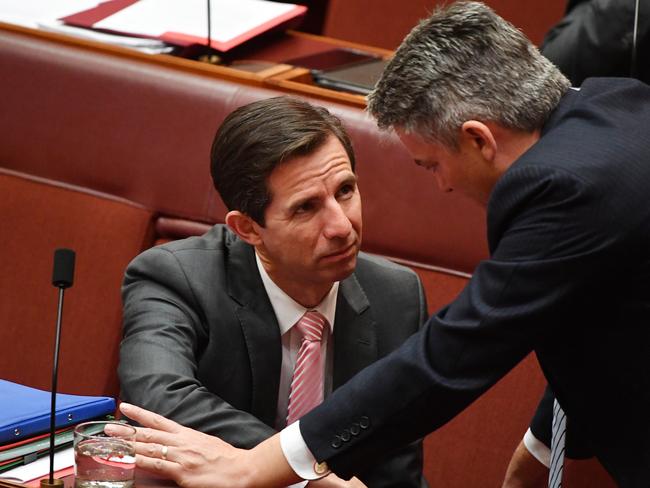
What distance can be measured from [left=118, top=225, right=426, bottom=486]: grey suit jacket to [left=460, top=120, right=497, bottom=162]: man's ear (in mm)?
496

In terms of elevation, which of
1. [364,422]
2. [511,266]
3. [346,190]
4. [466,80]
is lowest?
[364,422]

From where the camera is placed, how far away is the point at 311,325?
192cm

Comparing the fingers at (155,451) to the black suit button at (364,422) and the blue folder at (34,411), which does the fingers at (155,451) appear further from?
the black suit button at (364,422)

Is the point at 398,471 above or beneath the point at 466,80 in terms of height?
beneath

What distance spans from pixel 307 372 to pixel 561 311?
569mm

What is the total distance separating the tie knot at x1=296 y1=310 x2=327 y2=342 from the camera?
6.28 feet

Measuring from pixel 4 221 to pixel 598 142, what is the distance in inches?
58.4

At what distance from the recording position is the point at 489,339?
1.45 metres

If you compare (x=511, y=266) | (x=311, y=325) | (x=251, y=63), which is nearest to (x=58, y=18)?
(x=251, y=63)

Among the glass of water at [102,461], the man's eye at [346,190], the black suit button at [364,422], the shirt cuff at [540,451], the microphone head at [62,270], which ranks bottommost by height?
the shirt cuff at [540,451]

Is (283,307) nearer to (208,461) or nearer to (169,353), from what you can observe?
(169,353)

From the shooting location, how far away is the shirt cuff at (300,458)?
5.00ft

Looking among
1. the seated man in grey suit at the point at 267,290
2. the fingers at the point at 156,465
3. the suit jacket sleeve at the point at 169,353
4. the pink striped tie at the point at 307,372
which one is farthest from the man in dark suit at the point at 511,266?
the pink striped tie at the point at 307,372

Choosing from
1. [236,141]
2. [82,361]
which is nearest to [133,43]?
[82,361]
